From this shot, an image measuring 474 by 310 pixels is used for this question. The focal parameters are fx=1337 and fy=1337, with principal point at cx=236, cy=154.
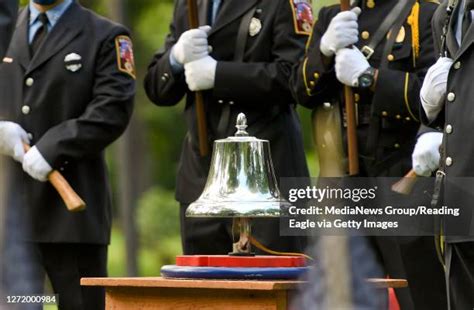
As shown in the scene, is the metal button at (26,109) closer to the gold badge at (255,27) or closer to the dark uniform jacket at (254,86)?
the dark uniform jacket at (254,86)

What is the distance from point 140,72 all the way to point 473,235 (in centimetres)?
1039

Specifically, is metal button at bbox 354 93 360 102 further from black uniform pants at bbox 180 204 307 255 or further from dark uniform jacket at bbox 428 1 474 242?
dark uniform jacket at bbox 428 1 474 242

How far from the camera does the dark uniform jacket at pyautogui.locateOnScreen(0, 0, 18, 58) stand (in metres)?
5.01

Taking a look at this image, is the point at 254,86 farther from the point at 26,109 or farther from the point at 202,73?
the point at 26,109

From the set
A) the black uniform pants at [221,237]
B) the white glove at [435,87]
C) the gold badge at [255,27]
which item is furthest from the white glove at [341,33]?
the white glove at [435,87]

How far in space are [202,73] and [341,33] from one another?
780 millimetres

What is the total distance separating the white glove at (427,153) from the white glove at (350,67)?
1.54 feet

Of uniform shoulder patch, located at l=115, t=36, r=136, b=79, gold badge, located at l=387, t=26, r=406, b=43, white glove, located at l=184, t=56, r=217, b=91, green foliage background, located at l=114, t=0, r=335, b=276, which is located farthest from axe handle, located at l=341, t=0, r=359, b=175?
green foliage background, located at l=114, t=0, r=335, b=276

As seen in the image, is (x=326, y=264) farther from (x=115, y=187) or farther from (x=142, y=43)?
(x=115, y=187)

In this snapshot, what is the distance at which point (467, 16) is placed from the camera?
4840mm

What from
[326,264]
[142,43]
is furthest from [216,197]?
[142,43]

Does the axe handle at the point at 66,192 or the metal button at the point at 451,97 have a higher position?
the metal button at the point at 451,97

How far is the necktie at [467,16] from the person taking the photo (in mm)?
4816

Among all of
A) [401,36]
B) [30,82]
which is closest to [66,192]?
[30,82]
